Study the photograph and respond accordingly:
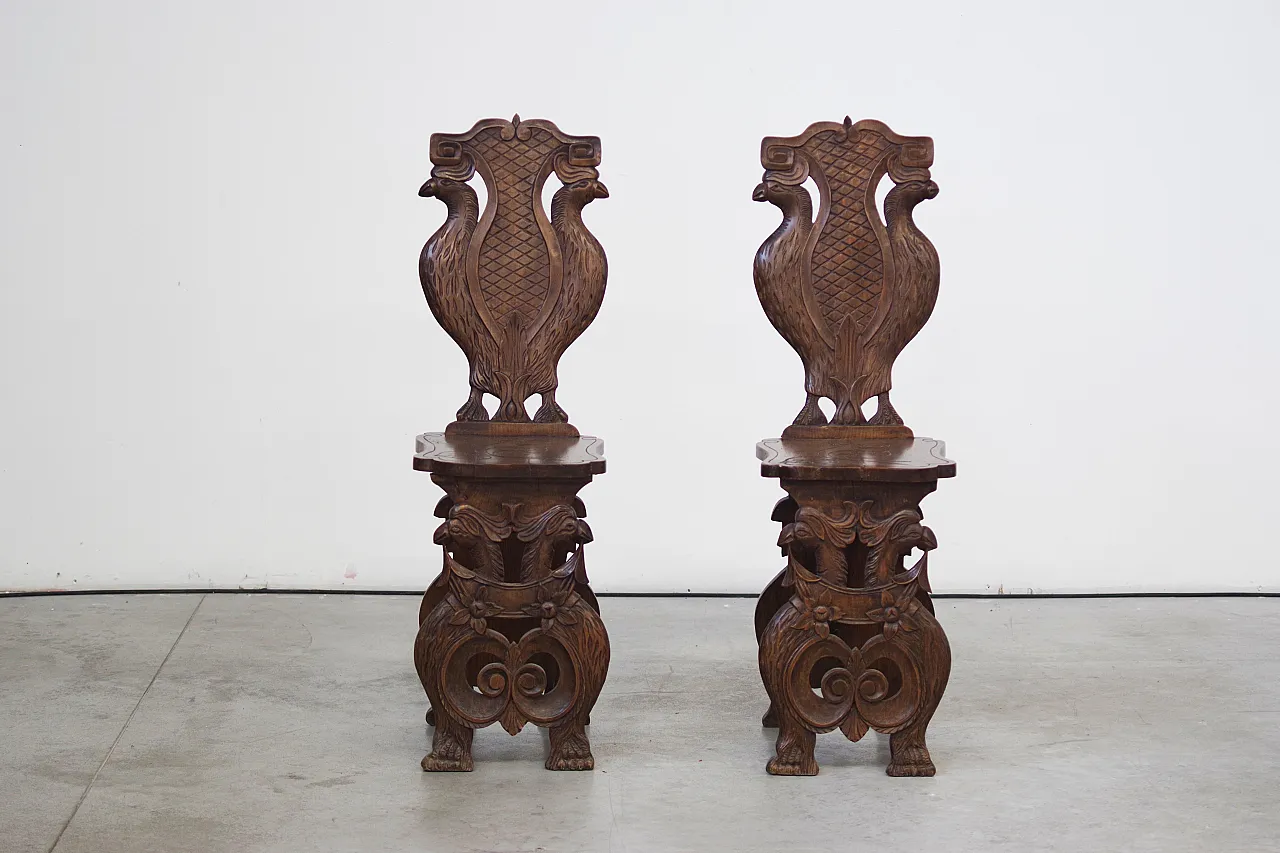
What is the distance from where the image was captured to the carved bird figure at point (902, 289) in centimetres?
358

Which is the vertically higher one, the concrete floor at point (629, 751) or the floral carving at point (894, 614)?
the floral carving at point (894, 614)

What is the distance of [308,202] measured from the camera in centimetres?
497

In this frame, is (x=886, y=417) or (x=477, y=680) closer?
(x=477, y=680)

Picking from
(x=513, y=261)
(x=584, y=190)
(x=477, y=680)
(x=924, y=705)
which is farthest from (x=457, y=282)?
(x=924, y=705)

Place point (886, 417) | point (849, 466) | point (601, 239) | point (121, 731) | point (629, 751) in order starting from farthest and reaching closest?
point (601, 239), point (886, 417), point (121, 731), point (629, 751), point (849, 466)

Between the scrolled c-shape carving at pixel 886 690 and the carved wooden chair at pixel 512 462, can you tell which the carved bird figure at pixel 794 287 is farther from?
the scrolled c-shape carving at pixel 886 690

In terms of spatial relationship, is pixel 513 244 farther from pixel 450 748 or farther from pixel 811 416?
pixel 450 748

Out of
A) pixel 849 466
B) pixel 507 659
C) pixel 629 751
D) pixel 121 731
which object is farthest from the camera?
pixel 121 731

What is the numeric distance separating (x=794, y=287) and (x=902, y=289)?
0.28 metres

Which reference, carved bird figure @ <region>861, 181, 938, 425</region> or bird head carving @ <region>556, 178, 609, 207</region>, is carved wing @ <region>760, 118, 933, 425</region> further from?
bird head carving @ <region>556, 178, 609, 207</region>

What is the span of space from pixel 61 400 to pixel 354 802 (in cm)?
271

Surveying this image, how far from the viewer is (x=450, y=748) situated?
3092mm

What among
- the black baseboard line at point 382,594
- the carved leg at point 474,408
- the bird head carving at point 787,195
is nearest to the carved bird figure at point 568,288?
the carved leg at point 474,408

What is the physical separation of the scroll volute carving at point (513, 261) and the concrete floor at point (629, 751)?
846 mm
